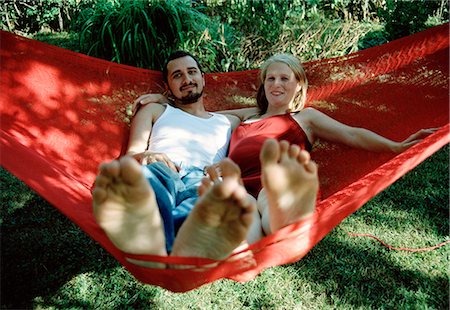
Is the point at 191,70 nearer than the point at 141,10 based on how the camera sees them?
Yes

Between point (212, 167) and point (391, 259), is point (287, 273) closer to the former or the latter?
point (391, 259)

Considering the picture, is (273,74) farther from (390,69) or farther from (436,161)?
(436,161)

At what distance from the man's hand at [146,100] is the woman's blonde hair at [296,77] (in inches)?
18.4

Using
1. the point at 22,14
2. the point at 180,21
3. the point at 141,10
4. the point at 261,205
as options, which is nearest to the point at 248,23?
the point at 180,21

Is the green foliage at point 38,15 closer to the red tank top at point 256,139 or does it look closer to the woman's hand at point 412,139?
the red tank top at point 256,139

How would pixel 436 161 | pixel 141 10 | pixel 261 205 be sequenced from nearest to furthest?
1. pixel 261 205
2. pixel 436 161
3. pixel 141 10

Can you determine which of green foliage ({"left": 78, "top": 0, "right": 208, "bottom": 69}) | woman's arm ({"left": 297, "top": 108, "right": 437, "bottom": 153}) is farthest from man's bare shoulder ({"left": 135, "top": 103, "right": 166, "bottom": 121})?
green foliage ({"left": 78, "top": 0, "right": 208, "bottom": 69})

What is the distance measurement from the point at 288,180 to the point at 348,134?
75 cm

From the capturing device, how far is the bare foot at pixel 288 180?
103cm

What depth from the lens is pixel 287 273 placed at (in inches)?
67.2

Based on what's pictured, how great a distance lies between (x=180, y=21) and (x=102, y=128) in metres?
1.79

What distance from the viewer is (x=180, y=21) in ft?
11.1

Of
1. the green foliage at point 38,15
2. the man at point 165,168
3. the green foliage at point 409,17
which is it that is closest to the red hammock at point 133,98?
the man at point 165,168

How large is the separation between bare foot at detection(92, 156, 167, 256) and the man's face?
1.02 m
